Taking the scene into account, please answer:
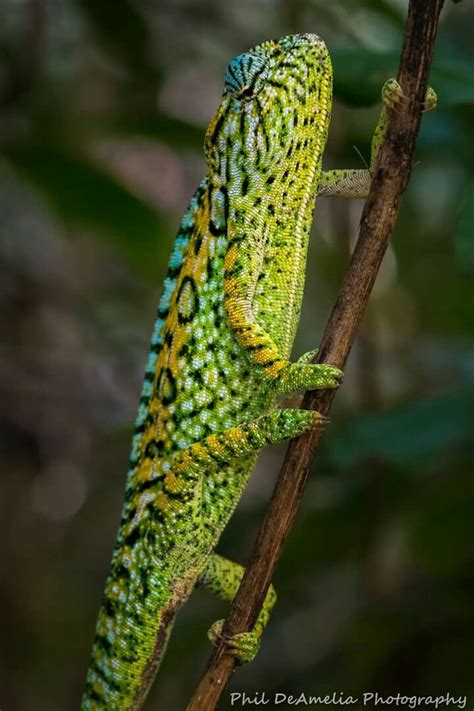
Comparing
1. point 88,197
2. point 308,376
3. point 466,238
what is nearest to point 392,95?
point 466,238

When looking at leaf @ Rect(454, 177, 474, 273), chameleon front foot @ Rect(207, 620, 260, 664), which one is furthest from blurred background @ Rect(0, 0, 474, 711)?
chameleon front foot @ Rect(207, 620, 260, 664)

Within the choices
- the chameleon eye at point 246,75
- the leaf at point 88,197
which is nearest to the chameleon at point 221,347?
the chameleon eye at point 246,75

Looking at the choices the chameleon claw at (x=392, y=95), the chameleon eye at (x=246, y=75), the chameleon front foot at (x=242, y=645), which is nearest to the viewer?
the chameleon claw at (x=392, y=95)

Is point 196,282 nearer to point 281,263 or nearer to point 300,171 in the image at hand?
point 281,263

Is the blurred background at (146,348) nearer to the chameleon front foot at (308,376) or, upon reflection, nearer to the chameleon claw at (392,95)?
the chameleon claw at (392,95)

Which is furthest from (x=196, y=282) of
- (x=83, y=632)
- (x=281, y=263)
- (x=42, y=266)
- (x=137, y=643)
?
(x=42, y=266)
